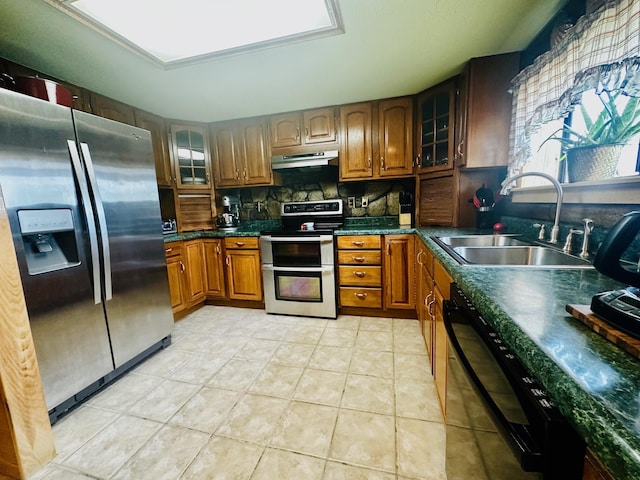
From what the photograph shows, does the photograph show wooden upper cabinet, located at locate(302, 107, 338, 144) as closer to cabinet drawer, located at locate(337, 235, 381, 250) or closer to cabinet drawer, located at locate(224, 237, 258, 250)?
cabinet drawer, located at locate(337, 235, 381, 250)

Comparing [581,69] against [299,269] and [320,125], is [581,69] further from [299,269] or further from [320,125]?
[299,269]

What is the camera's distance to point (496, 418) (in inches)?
21.0

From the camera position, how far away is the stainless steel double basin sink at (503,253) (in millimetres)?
1188

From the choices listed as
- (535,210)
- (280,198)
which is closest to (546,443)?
(535,210)

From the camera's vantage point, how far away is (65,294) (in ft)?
4.75

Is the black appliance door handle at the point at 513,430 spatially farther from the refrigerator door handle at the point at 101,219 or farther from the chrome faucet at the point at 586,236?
the refrigerator door handle at the point at 101,219

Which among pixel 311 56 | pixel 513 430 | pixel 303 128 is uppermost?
pixel 311 56

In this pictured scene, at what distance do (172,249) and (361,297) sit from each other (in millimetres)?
1935

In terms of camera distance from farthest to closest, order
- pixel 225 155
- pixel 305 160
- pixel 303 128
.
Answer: pixel 225 155
pixel 303 128
pixel 305 160

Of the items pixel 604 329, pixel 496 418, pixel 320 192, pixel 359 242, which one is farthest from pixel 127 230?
pixel 604 329

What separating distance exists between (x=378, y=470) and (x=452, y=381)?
60cm

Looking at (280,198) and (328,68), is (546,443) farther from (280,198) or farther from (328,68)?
(280,198)

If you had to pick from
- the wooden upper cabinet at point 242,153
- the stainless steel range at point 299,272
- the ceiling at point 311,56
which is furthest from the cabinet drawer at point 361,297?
the ceiling at point 311,56

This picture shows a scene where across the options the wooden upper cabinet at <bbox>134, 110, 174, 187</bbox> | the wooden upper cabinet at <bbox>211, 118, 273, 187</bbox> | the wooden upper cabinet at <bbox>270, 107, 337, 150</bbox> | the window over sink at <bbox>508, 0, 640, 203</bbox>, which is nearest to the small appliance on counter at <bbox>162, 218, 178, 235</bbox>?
the wooden upper cabinet at <bbox>134, 110, 174, 187</bbox>
